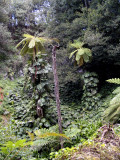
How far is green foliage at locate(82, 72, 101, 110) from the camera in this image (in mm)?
6923

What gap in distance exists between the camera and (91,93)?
7.17 meters

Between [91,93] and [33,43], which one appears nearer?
[33,43]

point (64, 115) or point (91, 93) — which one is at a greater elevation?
point (91, 93)

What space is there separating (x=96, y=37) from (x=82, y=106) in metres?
3.63

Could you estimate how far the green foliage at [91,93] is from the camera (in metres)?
6.92

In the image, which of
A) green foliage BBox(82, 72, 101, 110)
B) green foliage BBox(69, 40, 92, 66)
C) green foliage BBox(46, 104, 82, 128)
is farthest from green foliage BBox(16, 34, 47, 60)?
green foliage BBox(82, 72, 101, 110)

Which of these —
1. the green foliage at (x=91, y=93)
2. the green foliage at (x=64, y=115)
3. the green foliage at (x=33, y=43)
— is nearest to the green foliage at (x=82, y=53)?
the green foliage at (x=91, y=93)

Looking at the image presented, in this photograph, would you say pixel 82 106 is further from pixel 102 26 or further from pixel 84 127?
pixel 102 26

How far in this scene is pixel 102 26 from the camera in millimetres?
7023

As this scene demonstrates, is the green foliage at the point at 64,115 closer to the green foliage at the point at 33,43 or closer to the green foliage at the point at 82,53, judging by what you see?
the green foliage at the point at 33,43

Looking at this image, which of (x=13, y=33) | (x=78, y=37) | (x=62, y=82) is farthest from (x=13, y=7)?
(x=62, y=82)

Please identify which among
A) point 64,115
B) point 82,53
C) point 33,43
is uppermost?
point 33,43

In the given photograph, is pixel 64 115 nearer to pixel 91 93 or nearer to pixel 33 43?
pixel 91 93

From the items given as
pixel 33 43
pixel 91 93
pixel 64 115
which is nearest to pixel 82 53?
pixel 91 93
